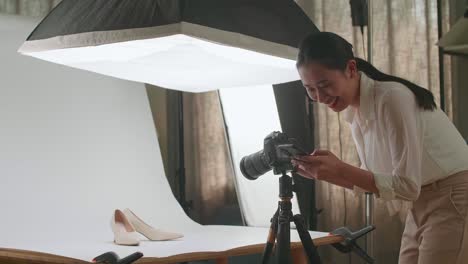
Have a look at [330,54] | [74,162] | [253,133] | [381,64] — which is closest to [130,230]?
[74,162]

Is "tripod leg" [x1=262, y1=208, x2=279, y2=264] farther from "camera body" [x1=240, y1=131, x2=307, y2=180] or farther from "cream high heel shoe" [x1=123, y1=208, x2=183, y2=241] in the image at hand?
"cream high heel shoe" [x1=123, y1=208, x2=183, y2=241]

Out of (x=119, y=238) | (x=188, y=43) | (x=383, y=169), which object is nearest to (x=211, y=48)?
(x=188, y=43)

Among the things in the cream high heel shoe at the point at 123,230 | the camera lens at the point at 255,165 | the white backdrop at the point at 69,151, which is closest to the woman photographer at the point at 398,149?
the camera lens at the point at 255,165

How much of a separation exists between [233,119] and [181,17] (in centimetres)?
156

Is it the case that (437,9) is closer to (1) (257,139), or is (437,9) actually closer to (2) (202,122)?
(1) (257,139)

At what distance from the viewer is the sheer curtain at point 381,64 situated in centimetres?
290

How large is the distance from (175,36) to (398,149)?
1.73ft

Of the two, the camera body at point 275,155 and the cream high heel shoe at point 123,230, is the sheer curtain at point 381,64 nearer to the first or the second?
the cream high heel shoe at point 123,230

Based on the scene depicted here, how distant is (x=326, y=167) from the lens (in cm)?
131

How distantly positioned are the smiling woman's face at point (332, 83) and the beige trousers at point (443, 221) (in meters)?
0.27

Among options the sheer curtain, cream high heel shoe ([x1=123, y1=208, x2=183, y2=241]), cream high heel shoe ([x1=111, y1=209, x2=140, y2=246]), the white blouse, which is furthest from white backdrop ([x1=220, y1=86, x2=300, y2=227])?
the white blouse

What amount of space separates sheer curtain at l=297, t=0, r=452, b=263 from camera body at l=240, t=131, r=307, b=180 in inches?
54.8

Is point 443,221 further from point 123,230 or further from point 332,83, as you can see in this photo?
point 123,230

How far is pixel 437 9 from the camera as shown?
9.26 feet
